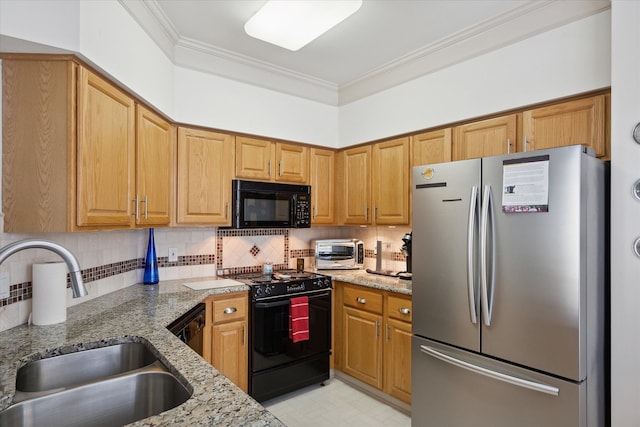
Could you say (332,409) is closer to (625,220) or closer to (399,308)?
(399,308)

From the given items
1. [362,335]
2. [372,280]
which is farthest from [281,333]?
[372,280]

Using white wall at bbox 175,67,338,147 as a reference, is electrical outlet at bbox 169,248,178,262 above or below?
below

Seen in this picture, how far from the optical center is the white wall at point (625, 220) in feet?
5.57

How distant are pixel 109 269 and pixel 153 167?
0.74 metres

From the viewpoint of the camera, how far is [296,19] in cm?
203

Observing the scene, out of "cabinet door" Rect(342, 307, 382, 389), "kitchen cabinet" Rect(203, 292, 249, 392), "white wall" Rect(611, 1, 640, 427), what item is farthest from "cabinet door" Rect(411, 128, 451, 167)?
"kitchen cabinet" Rect(203, 292, 249, 392)

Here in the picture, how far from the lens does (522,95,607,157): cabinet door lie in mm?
1967

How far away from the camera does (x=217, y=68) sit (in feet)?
9.43

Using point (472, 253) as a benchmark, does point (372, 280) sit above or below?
below

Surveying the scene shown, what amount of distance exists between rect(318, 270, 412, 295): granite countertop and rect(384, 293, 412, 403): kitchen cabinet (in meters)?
0.07

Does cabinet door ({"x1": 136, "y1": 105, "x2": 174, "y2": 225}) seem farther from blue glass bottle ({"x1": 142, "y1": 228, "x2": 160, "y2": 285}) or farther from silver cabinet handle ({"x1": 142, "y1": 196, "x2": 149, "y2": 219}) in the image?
blue glass bottle ({"x1": 142, "y1": 228, "x2": 160, "y2": 285})

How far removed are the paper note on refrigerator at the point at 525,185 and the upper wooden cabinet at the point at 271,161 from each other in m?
1.87

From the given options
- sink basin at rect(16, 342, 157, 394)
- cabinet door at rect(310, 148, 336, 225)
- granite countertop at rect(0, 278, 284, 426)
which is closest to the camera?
granite countertop at rect(0, 278, 284, 426)

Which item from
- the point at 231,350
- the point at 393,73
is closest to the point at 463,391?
the point at 231,350
